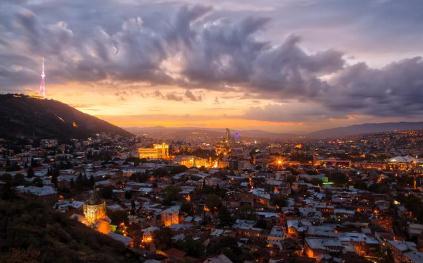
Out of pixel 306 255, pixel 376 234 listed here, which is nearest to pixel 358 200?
pixel 376 234

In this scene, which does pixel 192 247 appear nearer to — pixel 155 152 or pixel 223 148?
pixel 155 152

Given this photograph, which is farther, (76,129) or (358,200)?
(76,129)

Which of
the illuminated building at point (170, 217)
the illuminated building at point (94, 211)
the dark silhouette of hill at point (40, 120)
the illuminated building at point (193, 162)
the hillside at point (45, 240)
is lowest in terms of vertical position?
the illuminated building at point (193, 162)

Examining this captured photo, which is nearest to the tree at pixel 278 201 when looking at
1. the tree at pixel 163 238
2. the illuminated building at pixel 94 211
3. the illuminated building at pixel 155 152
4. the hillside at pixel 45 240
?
the tree at pixel 163 238

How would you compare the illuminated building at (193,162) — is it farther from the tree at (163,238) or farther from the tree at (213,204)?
the tree at (163,238)

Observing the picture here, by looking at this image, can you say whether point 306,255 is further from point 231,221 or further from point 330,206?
point 330,206
